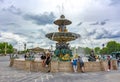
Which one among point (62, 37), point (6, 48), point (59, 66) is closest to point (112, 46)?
point (6, 48)

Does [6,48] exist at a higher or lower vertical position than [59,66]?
higher

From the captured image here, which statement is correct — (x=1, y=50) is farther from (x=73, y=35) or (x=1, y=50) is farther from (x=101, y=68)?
(x=101, y=68)

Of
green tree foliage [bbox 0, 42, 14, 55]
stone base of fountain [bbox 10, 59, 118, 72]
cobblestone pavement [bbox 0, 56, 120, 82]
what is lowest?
cobblestone pavement [bbox 0, 56, 120, 82]

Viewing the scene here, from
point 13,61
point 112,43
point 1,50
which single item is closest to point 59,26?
point 13,61

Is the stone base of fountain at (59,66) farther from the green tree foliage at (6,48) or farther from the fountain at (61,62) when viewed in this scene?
the green tree foliage at (6,48)

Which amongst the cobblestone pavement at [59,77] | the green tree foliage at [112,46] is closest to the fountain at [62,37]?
the cobblestone pavement at [59,77]

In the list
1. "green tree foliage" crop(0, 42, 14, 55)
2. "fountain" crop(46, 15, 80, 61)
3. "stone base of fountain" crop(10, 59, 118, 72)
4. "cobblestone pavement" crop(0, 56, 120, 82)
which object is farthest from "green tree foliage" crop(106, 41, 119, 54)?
"cobblestone pavement" crop(0, 56, 120, 82)

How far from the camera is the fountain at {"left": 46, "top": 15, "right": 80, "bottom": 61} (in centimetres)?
3269

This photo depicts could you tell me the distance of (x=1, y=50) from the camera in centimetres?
12962

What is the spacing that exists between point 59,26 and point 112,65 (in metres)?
13.6

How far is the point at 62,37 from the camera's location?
32.7m

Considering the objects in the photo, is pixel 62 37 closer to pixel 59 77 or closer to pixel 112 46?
pixel 59 77

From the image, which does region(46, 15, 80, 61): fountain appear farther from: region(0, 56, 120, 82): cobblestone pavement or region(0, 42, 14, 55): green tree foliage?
region(0, 42, 14, 55): green tree foliage

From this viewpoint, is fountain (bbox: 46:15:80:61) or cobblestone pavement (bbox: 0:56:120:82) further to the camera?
fountain (bbox: 46:15:80:61)
